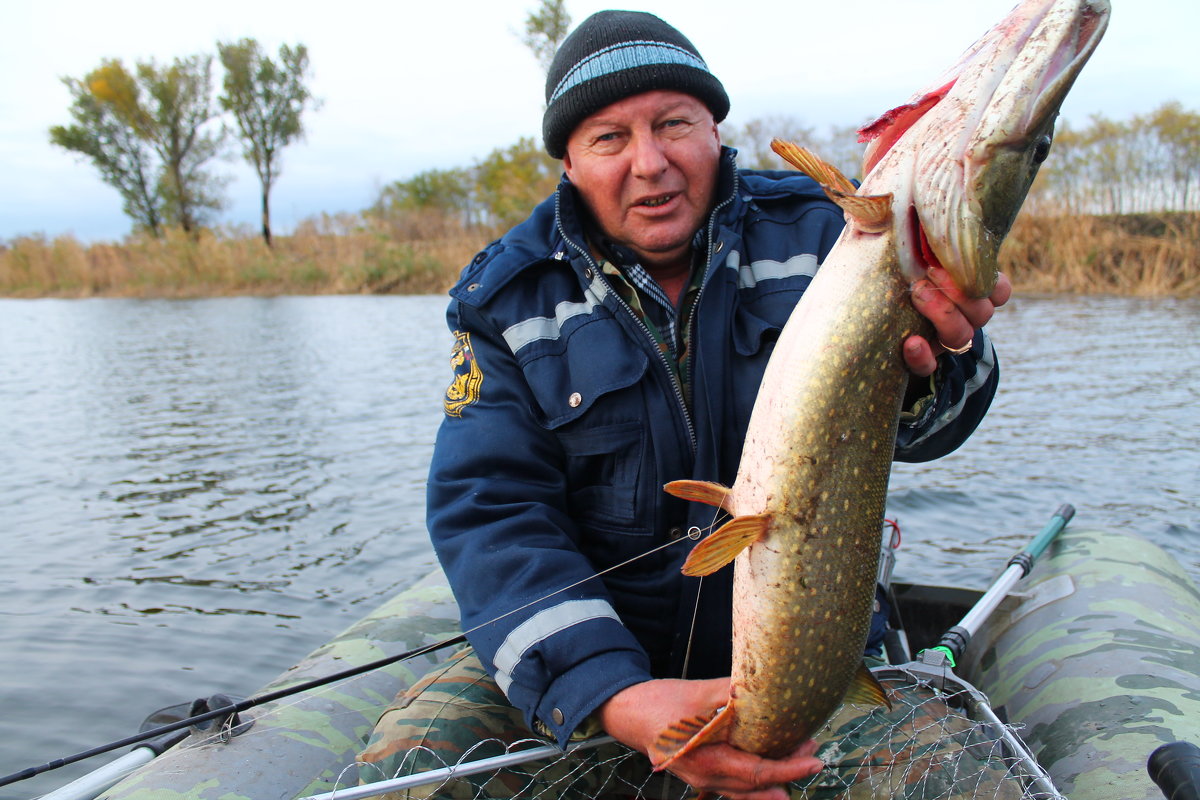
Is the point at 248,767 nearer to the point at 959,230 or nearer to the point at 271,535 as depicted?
the point at 959,230

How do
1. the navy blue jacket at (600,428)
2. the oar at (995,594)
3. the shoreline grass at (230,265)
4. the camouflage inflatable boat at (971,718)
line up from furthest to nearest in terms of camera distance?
the shoreline grass at (230,265), the oar at (995,594), the navy blue jacket at (600,428), the camouflage inflatable boat at (971,718)

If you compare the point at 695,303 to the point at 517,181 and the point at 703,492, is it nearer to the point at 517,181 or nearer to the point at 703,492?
the point at 703,492

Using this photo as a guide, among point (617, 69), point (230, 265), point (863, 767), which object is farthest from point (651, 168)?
point (230, 265)

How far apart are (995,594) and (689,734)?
181 cm

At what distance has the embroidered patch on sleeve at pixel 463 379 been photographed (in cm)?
276

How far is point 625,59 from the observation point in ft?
8.91

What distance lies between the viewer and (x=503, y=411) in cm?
268

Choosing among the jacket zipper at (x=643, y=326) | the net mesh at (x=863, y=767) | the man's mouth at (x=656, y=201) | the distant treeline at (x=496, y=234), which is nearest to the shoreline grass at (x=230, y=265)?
the distant treeline at (x=496, y=234)

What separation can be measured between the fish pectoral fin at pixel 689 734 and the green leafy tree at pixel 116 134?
4885cm

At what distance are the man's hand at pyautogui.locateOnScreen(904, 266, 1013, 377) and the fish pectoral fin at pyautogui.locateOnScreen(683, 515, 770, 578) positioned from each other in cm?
52

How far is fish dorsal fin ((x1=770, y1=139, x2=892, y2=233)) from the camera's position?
185 cm

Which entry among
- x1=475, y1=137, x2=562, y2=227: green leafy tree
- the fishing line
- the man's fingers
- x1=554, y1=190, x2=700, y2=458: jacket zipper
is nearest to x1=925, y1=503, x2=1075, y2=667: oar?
the fishing line

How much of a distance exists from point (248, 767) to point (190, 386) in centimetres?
1072

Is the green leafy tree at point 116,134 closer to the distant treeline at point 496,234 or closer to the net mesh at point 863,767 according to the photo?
the distant treeline at point 496,234
